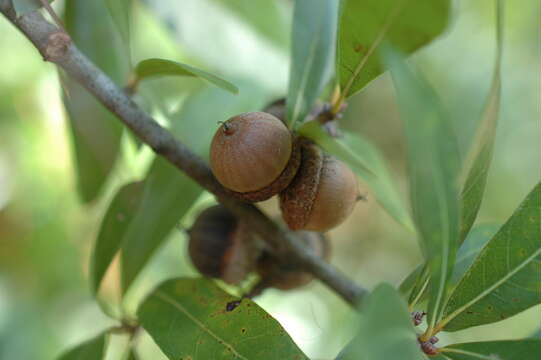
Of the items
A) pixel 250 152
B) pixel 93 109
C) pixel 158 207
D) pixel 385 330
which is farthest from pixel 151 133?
pixel 385 330

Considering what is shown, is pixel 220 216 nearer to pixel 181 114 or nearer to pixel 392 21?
pixel 181 114

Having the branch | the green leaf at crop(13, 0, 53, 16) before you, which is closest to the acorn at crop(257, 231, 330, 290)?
the branch

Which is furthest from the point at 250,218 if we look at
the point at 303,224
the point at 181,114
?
the point at 181,114

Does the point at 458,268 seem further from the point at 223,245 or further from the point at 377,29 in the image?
the point at 377,29

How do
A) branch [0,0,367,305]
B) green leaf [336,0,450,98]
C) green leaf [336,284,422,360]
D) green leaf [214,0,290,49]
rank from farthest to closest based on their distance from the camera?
green leaf [214,0,290,49] < branch [0,0,367,305] < green leaf [336,0,450,98] < green leaf [336,284,422,360]

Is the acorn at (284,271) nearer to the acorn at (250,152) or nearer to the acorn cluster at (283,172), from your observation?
the acorn cluster at (283,172)

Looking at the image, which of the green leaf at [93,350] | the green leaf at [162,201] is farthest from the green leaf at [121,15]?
the green leaf at [93,350]

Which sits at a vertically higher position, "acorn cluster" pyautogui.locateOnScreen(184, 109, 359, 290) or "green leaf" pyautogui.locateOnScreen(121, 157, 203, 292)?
"acorn cluster" pyautogui.locateOnScreen(184, 109, 359, 290)

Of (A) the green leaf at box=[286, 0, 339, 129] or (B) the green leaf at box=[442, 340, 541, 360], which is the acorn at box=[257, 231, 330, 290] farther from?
(B) the green leaf at box=[442, 340, 541, 360]
